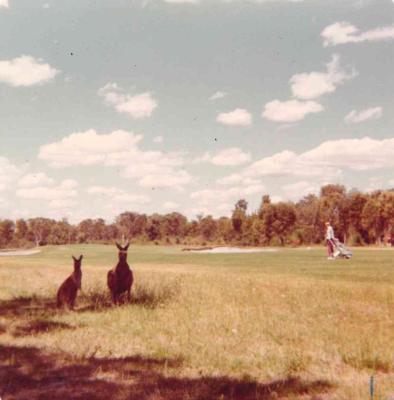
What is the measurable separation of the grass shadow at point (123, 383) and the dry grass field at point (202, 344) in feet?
0.05

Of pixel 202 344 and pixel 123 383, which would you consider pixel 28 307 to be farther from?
pixel 123 383

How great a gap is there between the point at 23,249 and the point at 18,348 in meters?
39.2

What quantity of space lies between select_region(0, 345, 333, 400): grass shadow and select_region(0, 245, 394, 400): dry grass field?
1 cm

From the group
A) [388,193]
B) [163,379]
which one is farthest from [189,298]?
[388,193]

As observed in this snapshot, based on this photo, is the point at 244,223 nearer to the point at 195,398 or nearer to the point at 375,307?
the point at 375,307

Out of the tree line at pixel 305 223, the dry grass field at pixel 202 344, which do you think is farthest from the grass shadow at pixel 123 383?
the tree line at pixel 305 223

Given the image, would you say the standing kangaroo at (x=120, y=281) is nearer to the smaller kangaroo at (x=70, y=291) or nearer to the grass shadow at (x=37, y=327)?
the smaller kangaroo at (x=70, y=291)

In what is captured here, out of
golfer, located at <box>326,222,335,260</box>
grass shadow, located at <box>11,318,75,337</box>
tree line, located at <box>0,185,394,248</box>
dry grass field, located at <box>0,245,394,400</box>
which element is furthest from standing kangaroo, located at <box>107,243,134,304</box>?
tree line, located at <box>0,185,394,248</box>

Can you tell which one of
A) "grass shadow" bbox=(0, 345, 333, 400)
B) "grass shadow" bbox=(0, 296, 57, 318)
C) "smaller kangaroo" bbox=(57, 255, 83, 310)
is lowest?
"grass shadow" bbox=(0, 345, 333, 400)

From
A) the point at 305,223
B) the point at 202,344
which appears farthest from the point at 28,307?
the point at 305,223

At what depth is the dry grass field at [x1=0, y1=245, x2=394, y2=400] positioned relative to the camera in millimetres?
5867

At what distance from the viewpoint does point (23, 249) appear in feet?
147

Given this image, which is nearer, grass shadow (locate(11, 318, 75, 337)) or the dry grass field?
the dry grass field

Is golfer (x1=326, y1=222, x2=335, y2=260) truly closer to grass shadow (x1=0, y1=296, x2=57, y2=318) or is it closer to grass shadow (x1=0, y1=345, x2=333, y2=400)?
grass shadow (x1=0, y1=296, x2=57, y2=318)
